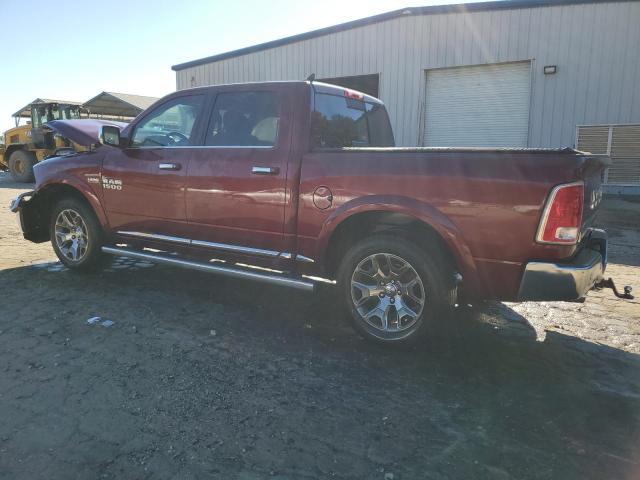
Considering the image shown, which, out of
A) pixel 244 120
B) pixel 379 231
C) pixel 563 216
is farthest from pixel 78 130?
pixel 563 216

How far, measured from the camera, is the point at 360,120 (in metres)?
4.68

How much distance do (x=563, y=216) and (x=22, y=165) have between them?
20.3 m

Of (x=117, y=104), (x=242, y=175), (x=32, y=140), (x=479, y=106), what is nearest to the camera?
(x=242, y=175)

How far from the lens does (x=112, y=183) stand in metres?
4.89

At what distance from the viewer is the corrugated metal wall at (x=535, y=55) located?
12203 millimetres

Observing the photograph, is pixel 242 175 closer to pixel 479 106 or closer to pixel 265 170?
pixel 265 170

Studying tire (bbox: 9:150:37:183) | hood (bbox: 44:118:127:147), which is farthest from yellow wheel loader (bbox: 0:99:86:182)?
hood (bbox: 44:118:127:147)

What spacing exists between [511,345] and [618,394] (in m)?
0.84

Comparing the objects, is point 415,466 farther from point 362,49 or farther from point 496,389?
point 362,49

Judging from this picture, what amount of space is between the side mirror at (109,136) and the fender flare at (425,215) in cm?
260

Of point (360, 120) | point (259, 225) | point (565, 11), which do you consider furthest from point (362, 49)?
point (259, 225)

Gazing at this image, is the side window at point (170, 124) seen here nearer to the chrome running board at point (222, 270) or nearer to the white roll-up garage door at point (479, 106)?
the chrome running board at point (222, 270)

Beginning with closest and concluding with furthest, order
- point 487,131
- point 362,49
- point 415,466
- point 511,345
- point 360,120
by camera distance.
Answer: point 415,466, point 511,345, point 360,120, point 487,131, point 362,49

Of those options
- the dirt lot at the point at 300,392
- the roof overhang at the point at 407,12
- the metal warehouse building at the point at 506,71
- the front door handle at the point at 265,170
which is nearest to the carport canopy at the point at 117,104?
the roof overhang at the point at 407,12
